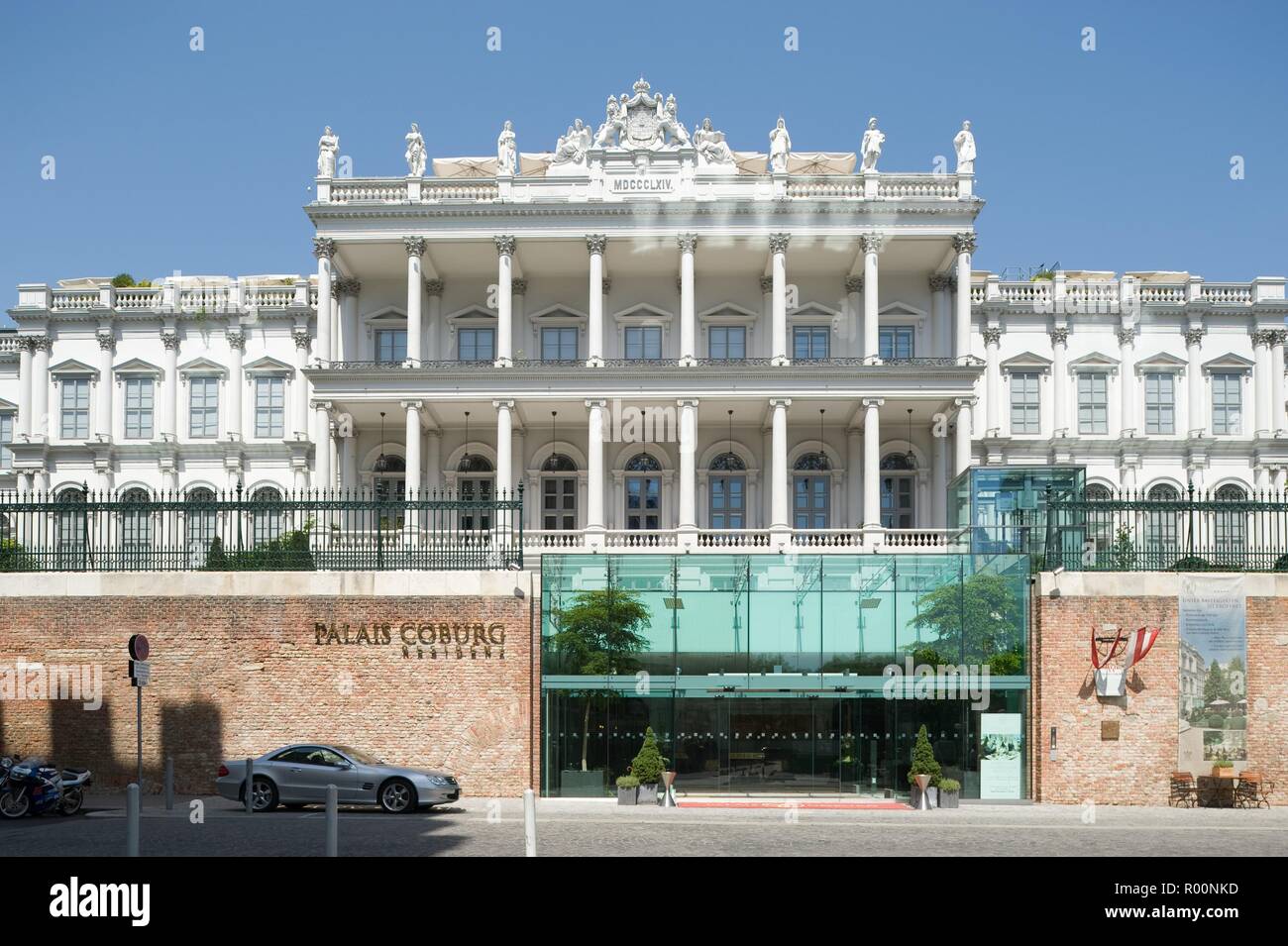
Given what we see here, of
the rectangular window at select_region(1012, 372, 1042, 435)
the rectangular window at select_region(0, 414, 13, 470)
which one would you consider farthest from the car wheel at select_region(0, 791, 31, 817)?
the rectangular window at select_region(1012, 372, 1042, 435)

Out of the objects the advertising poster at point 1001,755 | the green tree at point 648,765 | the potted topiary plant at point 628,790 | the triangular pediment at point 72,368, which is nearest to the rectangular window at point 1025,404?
the advertising poster at point 1001,755

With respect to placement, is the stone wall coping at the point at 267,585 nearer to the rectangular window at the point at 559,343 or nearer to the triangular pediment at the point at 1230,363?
the rectangular window at the point at 559,343

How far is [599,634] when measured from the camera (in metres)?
24.8

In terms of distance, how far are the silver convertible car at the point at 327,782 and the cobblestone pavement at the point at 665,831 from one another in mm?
297

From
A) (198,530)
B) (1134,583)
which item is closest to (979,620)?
(1134,583)

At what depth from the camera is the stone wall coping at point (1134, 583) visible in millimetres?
23672

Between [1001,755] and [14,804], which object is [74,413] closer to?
[14,804]

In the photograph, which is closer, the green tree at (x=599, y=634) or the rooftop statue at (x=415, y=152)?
the green tree at (x=599, y=634)

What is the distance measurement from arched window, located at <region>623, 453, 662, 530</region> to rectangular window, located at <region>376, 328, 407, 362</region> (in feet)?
28.7

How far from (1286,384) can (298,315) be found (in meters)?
36.5

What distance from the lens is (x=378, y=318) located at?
4612 centimetres

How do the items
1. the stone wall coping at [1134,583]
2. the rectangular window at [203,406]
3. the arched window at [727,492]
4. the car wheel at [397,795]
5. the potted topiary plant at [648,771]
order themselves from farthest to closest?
the rectangular window at [203,406], the arched window at [727,492], the stone wall coping at [1134,583], the potted topiary plant at [648,771], the car wheel at [397,795]

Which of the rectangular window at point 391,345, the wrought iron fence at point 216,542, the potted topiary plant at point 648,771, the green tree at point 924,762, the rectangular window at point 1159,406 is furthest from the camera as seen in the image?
the rectangular window at point 1159,406

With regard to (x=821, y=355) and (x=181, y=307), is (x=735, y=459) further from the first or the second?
(x=181, y=307)
